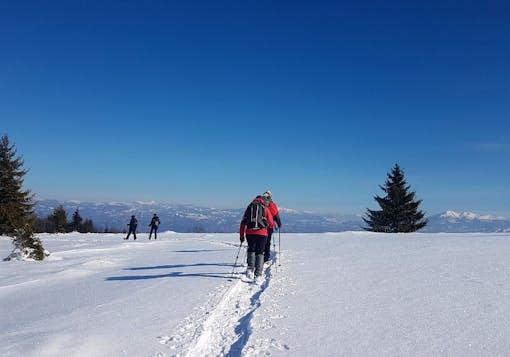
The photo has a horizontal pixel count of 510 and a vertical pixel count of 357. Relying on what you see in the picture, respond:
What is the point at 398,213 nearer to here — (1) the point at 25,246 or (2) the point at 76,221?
(1) the point at 25,246

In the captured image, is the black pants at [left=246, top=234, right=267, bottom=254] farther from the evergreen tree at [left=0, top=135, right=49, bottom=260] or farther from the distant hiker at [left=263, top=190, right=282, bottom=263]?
the evergreen tree at [left=0, top=135, right=49, bottom=260]

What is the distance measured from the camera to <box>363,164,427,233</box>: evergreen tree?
45219 mm

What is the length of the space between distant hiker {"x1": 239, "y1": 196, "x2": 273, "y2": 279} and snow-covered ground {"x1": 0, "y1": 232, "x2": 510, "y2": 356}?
648mm

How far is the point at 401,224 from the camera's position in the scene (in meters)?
45.2

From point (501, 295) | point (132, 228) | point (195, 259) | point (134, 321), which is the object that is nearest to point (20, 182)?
point (132, 228)

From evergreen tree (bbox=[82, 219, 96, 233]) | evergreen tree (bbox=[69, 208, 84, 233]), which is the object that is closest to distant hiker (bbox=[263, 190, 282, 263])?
evergreen tree (bbox=[82, 219, 96, 233])

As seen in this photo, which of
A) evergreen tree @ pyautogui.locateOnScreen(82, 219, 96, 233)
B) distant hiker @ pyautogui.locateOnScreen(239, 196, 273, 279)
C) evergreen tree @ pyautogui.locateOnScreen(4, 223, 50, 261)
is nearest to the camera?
distant hiker @ pyautogui.locateOnScreen(239, 196, 273, 279)

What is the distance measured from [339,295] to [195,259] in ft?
25.0

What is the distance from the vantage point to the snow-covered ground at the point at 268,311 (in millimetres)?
4762

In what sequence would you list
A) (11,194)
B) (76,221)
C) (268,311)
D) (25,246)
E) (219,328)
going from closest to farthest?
(219,328), (268,311), (25,246), (11,194), (76,221)

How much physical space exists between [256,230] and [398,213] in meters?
38.9

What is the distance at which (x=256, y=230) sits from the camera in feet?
32.4

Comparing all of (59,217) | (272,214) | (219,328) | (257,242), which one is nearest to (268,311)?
(219,328)

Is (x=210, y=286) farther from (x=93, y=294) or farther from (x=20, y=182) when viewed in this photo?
(x=20, y=182)
